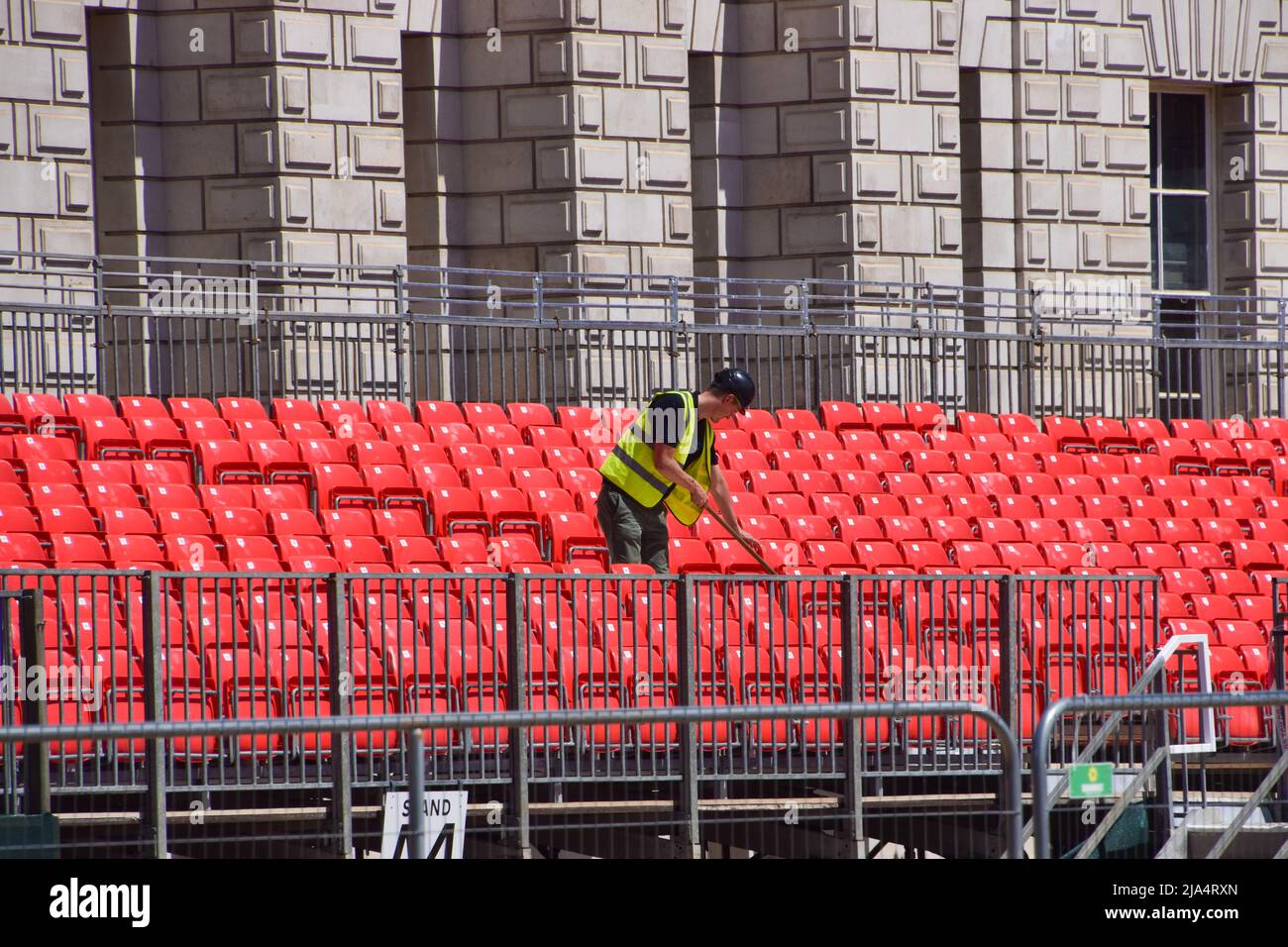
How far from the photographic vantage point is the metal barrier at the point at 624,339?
20.5 meters

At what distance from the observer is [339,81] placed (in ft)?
74.9

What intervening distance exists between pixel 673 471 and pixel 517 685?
2.67 metres

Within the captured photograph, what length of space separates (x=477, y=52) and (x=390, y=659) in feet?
46.5

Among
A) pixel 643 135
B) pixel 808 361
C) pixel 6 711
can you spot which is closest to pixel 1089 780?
pixel 6 711

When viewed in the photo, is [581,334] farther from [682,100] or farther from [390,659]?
[390,659]

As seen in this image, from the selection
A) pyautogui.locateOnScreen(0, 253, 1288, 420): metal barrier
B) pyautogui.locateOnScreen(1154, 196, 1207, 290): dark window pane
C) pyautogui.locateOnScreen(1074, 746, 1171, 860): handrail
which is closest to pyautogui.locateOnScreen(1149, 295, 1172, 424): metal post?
pyautogui.locateOnScreen(0, 253, 1288, 420): metal barrier

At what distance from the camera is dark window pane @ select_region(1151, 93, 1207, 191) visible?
91.8 feet

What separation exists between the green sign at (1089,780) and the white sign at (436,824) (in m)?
2.36

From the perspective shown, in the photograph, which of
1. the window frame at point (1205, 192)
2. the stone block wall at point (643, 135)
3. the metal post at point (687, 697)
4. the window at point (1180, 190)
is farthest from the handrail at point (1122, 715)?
the window at point (1180, 190)

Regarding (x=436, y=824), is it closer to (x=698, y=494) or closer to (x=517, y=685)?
(x=517, y=685)

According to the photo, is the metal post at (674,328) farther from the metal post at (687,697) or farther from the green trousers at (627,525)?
the metal post at (687,697)

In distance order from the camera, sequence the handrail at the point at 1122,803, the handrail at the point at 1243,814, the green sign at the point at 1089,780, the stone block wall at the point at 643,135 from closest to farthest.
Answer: the green sign at the point at 1089,780 < the handrail at the point at 1122,803 < the handrail at the point at 1243,814 < the stone block wall at the point at 643,135

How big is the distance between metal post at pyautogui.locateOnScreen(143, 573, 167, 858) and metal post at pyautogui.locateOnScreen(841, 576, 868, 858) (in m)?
3.33
